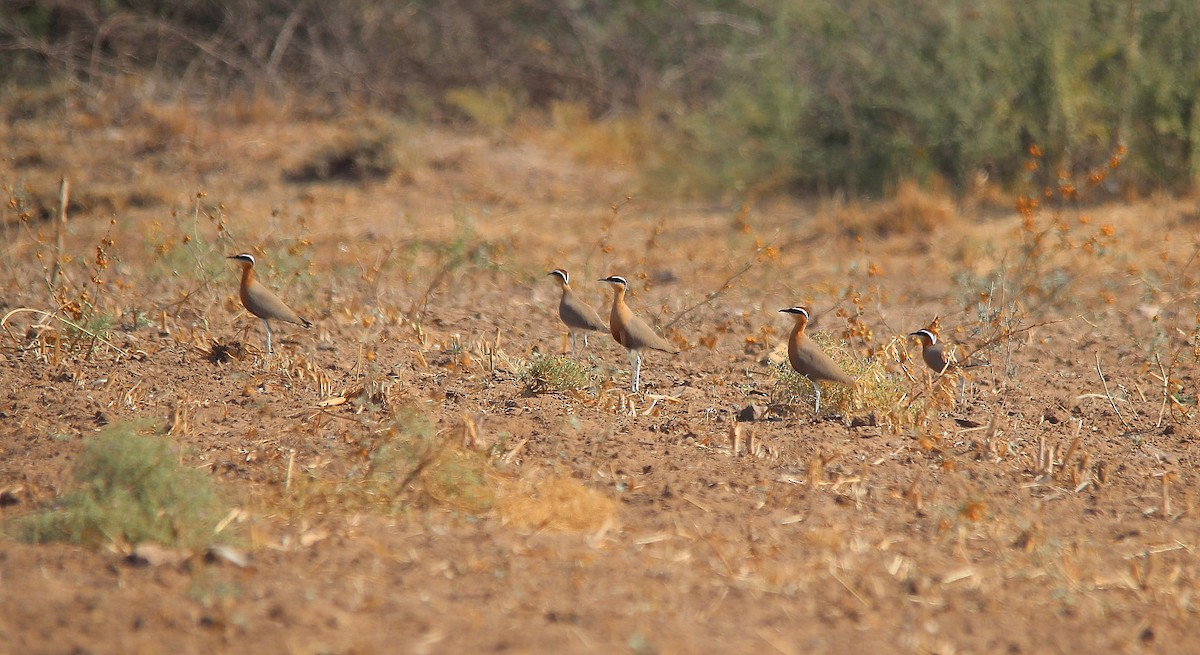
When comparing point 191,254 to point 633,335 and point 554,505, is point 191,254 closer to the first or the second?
point 633,335

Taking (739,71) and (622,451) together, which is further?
(739,71)

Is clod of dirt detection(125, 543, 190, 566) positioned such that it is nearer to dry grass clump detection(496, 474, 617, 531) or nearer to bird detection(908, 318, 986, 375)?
dry grass clump detection(496, 474, 617, 531)

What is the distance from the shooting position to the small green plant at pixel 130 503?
413 cm

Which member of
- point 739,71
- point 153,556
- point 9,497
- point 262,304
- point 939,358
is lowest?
point 9,497

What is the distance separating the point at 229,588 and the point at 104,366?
9.39 feet

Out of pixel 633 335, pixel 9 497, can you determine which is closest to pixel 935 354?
pixel 633 335

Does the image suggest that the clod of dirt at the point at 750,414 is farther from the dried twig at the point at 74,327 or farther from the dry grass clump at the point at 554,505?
the dried twig at the point at 74,327

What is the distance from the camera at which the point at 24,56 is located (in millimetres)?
13453

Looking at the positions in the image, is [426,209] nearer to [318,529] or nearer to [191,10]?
[191,10]

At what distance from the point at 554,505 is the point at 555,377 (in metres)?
1.39

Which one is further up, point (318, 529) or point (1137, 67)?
point (1137, 67)

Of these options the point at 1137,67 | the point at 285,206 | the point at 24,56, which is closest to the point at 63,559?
the point at 285,206

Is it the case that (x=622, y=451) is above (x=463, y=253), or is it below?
below

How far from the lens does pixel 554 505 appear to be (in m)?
4.64
